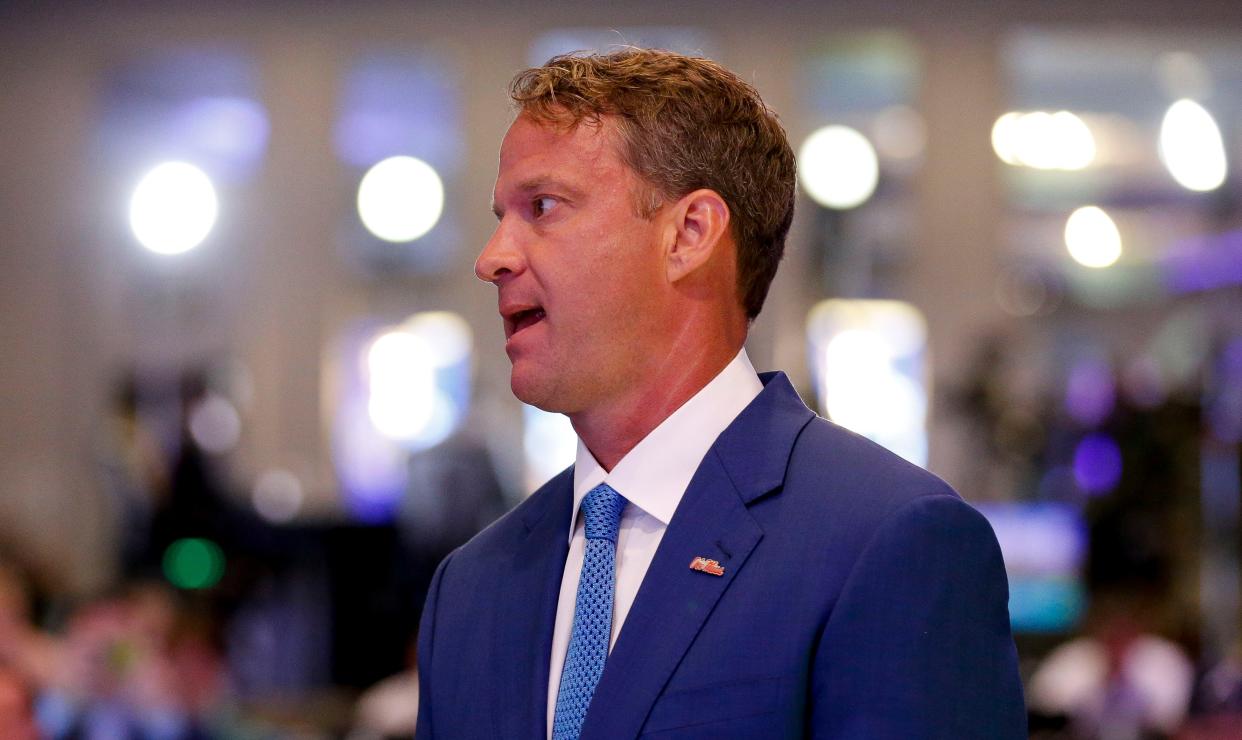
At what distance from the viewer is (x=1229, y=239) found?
9.88 metres

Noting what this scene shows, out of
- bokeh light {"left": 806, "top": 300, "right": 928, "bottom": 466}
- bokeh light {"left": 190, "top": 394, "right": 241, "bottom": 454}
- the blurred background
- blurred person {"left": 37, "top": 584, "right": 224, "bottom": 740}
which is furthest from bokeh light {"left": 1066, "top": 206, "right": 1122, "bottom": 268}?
blurred person {"left": 37, "top": 584, "right": 224, "bottom": 740}

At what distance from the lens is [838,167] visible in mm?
10070

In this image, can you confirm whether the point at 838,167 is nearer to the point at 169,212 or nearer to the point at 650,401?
the point at 169,212

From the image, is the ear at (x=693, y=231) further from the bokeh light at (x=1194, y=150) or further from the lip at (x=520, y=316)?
the bokeh light at (x=1194, y=150)

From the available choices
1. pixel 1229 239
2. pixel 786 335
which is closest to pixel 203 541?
pixel 786 335

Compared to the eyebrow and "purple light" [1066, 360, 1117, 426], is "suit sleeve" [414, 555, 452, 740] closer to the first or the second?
the eyebrow

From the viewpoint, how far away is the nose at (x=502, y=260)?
5.45 ft

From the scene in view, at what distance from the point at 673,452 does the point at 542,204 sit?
1.05 ft

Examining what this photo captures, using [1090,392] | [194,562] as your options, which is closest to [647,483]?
[194,562]

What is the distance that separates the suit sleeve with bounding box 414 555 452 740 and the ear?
446 mm

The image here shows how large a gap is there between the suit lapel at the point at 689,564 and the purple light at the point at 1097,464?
7711mm

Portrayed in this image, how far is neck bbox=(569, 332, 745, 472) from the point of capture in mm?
1667

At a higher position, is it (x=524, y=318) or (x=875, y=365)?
(x=524, y=318)

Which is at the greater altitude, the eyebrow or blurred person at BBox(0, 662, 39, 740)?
the eyebrow
